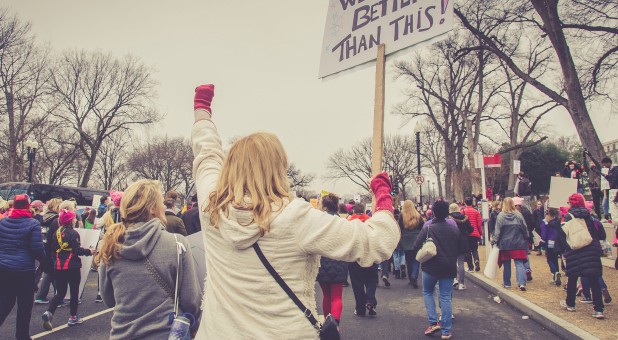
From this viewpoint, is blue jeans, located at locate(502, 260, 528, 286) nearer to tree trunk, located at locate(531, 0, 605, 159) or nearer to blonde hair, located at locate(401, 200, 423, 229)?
blonde hair, located at locate(401, 200, 423, 229)

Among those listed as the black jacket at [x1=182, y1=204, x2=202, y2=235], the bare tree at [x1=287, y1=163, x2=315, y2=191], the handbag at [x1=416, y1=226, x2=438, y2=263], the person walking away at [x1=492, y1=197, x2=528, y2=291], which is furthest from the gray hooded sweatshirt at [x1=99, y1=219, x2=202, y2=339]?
the bare tree at [x1=287, y1=163, x2=315, y2=191]

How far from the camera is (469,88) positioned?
2989 cm

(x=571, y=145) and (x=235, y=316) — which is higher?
(x=571, y=145)

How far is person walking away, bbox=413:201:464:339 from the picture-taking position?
20.3 ft

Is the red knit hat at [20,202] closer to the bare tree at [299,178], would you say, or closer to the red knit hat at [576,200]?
the red knit hat at [576,200]

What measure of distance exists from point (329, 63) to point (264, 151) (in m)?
1.40

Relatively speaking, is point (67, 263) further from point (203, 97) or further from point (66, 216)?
point (203, 97)

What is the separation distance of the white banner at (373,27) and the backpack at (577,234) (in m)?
5.98

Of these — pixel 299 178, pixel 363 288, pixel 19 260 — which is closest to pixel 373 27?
pixel 19 260

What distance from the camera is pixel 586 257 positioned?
22.9 ft

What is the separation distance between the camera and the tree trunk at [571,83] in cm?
1145

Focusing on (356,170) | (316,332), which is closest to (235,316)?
(316,332)

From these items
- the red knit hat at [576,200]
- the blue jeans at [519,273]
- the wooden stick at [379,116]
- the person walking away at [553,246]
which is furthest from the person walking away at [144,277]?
the person walking away at [553,246]

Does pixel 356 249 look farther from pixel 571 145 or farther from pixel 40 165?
pixel 571 145
